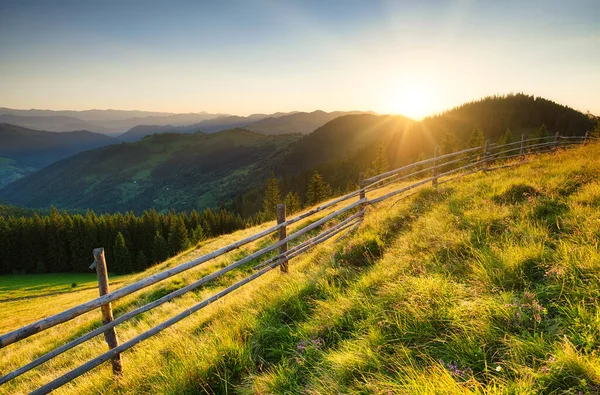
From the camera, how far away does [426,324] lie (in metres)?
2.93

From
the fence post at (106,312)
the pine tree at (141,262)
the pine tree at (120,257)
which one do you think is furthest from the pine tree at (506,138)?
the pine tree at (120,257)

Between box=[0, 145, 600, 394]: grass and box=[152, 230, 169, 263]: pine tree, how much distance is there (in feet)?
215

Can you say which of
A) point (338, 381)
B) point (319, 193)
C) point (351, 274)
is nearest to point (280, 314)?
Answer: point (351, 274)

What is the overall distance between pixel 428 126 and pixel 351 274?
4618 inches

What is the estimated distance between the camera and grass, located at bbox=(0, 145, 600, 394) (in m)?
2.27

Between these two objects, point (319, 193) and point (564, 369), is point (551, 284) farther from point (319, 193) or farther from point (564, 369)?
point (319, 193)

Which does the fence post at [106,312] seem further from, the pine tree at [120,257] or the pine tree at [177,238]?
the pine tree at [120,257]

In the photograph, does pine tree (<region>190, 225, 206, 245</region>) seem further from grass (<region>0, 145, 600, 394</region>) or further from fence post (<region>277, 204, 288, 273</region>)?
grass (<region>0, 145, 600, 394</region>)

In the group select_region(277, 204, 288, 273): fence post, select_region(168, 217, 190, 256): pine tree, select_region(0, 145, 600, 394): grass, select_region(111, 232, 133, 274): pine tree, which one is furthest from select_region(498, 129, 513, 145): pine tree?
select_region(111, 232, 133, 274): pine tree

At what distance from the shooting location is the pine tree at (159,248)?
63.7 meters

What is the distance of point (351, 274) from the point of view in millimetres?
4910

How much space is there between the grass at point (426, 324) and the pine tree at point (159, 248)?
65.5 m

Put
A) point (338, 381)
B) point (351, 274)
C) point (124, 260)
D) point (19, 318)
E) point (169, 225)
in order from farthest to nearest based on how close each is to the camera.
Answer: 1. point (169, 225)
2. point (124, 260)
3. point (19, 318)
4. point (351, 274)
5. point (338, 381)

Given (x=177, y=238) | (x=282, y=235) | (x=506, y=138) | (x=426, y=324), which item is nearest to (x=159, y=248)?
(x=177, y=238)
